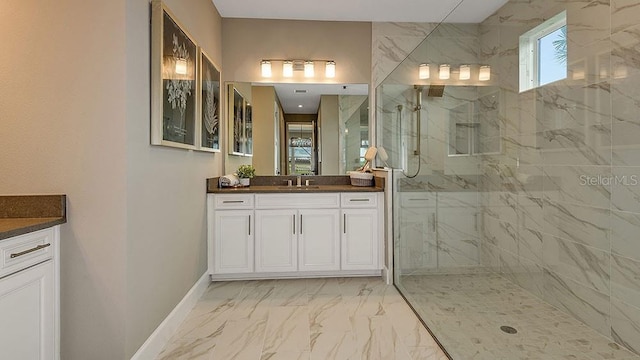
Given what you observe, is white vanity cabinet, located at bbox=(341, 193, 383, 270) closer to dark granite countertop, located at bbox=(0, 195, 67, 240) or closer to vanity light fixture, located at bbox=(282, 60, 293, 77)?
vanity light fixture, located at bbox=(282, 60, 293, 77)

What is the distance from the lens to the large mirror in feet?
→ 12.3

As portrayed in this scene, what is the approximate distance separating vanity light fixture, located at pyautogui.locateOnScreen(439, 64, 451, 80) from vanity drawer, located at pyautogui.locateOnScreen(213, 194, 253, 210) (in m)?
1.95

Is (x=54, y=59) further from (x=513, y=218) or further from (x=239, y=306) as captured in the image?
(x=513, y=218)

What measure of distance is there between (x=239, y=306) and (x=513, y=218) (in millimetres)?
2081

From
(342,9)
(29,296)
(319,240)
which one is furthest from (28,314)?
(342,9)

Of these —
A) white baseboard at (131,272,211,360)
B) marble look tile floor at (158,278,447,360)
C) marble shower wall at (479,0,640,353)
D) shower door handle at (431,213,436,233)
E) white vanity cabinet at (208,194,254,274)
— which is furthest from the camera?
white vanity cabinet at (208,194,254,274)

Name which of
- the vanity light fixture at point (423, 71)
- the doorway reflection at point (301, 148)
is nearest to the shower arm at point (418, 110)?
the vanity light fixture at point (423, 71)

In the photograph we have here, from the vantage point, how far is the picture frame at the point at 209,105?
275cm

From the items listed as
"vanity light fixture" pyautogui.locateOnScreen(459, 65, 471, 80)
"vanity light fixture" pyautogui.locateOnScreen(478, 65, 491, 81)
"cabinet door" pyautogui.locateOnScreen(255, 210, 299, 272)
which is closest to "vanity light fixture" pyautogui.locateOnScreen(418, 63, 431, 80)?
"vanity light fixture" pyautogui.locateOnScreen(459, 65, 471, 80)

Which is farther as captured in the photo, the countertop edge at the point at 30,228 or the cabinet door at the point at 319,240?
the cabinet door at the point at 319,240

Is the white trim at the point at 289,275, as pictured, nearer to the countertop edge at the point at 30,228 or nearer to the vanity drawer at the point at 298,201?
the vanity drawer at the point at 298,201

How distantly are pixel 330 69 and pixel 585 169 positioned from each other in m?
2.83

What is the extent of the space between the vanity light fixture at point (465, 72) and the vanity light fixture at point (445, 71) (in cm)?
16

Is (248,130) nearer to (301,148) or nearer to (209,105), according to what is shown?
(301,148)
